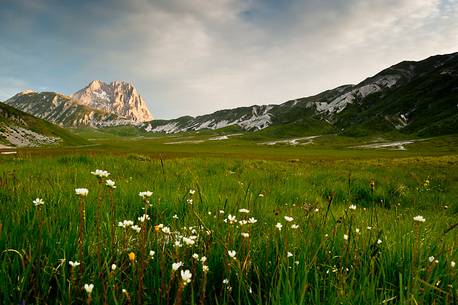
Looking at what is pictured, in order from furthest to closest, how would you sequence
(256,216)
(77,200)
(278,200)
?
1. (278,200)
2. (256,216)
3. (77,200)

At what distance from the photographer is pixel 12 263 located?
2.25 metres

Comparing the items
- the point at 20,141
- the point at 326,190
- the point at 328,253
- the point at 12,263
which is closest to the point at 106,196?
the point at 12,263

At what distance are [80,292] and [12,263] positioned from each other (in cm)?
63

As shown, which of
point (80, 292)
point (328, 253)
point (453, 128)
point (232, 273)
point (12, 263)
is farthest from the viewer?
point (453, 128)

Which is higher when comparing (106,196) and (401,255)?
(106,196)

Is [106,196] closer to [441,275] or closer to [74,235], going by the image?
[74,235]

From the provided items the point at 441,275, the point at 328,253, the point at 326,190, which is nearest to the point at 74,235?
the point at 328,253

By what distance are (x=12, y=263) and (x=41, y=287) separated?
36 cm

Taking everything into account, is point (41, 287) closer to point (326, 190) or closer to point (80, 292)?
point (80, 292)

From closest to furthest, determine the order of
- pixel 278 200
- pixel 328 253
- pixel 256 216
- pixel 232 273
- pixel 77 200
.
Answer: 1. pixel 232 273
2. pixel 328 253
3. pixel 77 200
4. pixel 256 216
5. pixel 278 200

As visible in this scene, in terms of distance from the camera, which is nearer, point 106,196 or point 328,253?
point 328,253

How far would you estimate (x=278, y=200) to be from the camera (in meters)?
7.73

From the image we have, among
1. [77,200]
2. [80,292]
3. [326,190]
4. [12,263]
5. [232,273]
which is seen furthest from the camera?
[326,190]

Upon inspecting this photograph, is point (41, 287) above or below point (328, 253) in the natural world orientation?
above
